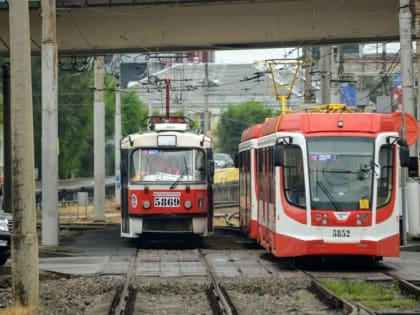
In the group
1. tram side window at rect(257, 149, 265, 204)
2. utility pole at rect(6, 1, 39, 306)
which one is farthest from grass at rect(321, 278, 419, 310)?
tram side window at rect(257, 149, 265, 204)

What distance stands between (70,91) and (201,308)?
67.1 meters

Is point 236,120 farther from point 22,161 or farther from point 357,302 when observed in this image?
point 22,161

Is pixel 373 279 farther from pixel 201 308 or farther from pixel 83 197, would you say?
pixel 83 197

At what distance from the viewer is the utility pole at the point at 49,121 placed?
23.3 metres

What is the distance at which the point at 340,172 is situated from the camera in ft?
57.1

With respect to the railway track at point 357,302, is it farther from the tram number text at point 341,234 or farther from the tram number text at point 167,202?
the tram number text at point 167,202

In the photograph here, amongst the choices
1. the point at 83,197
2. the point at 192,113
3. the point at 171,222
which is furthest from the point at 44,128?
the point at 192,113

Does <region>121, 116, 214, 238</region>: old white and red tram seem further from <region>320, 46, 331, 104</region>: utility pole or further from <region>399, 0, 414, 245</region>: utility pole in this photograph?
<region>320, 46, 331, 104</region>: utility pole

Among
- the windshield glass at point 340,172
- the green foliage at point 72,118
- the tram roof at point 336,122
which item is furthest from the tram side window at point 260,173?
the green foliage at point 72,118

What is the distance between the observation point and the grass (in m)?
13.0

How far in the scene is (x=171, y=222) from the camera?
78.8 ft

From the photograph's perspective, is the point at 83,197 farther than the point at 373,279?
Yes

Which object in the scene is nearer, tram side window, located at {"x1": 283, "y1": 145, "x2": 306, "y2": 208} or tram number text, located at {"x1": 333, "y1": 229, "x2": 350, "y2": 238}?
tram number text, located at {"x1": 333, "y1": 229, "x2": 350, "y2": 238}

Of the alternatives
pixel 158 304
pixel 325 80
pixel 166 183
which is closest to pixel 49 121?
pixel 166 183
